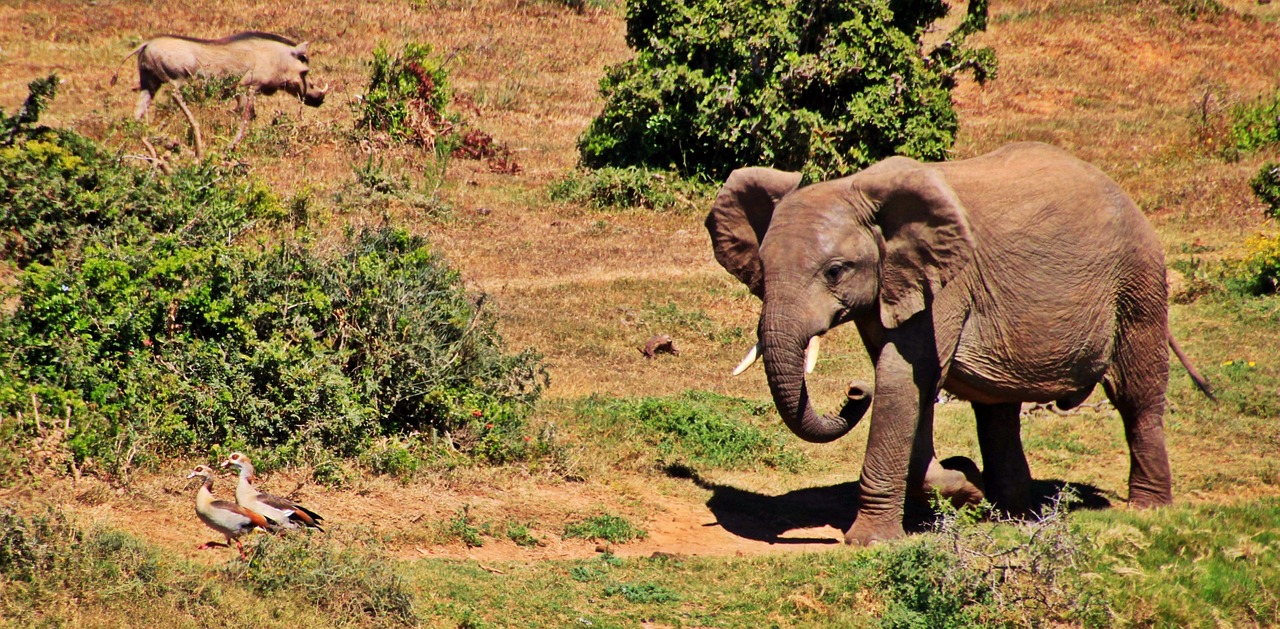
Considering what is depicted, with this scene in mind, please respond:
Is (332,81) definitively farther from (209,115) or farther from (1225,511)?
(1225,511)

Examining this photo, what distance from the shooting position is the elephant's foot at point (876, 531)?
31.0 feet

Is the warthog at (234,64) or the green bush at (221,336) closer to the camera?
the green bush at (221,336)

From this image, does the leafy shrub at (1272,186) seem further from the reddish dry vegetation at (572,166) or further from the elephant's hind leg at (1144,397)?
the elephant's hind leg at (1144,397)

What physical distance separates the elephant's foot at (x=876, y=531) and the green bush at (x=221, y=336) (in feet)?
10.3

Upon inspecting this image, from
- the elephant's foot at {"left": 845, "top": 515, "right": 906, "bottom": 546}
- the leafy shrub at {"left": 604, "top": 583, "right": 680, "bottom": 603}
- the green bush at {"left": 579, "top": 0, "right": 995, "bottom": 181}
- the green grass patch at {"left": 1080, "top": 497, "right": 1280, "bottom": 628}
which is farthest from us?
the green bush at {"left": 579, "top": 0, "right": 995, "bottom": 181}

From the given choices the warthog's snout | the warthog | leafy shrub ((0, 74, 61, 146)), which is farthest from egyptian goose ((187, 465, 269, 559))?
the warthog's snout

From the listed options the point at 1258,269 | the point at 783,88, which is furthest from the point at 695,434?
the point at 783,88

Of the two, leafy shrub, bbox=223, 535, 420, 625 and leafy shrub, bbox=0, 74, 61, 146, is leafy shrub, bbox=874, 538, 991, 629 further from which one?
leafy shrub, bbox=0, 74, 61, 146

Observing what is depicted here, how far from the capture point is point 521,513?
1008cm

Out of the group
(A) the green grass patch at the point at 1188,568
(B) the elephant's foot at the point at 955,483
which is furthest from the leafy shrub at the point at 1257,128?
(B) the elephant's foot at the point at 955,483

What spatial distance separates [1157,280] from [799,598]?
4240mm

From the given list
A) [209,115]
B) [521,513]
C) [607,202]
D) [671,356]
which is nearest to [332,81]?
[209,115]

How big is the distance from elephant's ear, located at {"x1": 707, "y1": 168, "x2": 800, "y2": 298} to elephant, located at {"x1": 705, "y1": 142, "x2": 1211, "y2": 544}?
0.01 metres

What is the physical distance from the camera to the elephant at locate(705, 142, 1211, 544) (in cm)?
895
